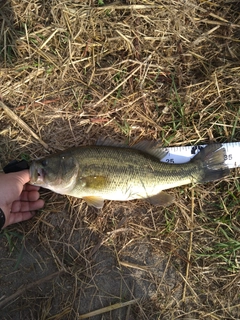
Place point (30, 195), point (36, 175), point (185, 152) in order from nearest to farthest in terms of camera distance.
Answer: point (36, 175) < point (30, 195) < point (185, 152)

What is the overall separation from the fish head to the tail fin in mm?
1451

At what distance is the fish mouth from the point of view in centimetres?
346

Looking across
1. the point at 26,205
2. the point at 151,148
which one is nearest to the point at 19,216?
the point at 26,205

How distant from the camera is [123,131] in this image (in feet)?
13.1

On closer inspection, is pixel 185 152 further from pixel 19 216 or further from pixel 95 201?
pixel 19 216

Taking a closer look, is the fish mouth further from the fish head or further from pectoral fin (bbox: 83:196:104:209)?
pectoral fin (bbox: 83:196:104:209)

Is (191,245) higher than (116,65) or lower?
lower

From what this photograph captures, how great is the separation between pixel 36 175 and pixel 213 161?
2055 millimetres

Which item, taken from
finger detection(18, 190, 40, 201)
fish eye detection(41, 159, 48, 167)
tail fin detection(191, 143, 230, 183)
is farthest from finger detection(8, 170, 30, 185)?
tail fin detection(191, 143, 230, 183)

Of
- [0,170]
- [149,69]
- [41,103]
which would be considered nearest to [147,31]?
[149,69]

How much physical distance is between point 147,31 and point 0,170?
256 centimetres

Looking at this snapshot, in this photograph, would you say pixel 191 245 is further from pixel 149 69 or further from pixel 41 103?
pixel 41 103

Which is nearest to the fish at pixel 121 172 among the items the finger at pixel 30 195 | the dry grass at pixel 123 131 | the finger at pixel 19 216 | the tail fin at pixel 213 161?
the tail fin at pixel 213 161

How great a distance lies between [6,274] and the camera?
388cm
